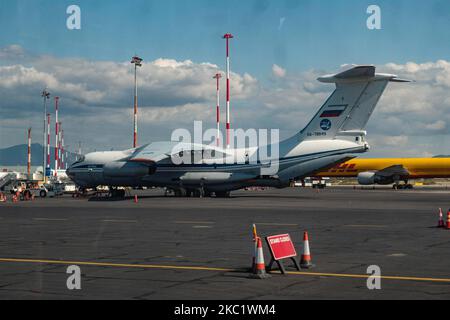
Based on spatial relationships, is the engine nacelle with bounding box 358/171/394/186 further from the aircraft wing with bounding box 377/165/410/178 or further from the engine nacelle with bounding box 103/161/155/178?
the engine nacelle with bounding box 103/161/155/178

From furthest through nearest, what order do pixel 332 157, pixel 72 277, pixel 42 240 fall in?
pixel 332 157, pixel 42 240, pixel 72 277

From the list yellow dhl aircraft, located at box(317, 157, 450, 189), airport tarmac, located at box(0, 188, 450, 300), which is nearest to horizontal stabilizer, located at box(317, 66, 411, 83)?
airport tarmac, located at box(0, 188, 450, 300)

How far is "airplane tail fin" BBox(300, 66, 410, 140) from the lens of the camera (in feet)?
162

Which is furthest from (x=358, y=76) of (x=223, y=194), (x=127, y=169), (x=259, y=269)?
(x=259, y=269)

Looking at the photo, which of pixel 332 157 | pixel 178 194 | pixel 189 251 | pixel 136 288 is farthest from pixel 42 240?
pixel 178 194

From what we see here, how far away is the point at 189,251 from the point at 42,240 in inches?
241

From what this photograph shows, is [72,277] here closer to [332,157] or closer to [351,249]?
[351,249]

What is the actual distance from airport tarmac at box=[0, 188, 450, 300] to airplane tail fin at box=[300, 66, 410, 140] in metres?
22.2

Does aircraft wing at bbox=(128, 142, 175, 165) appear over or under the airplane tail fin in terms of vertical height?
under

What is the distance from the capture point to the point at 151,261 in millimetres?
15414

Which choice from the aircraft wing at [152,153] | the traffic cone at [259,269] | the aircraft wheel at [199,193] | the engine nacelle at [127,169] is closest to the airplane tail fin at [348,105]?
the aircraft wheel at [199,193]

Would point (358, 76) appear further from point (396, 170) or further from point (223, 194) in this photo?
point (396, 170)

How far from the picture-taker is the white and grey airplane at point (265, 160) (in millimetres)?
49969

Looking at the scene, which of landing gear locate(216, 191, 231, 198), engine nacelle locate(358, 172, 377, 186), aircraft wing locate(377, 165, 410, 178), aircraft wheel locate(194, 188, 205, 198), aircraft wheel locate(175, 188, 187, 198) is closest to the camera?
aircraft wheel locate(194, 188, 205, 198)
